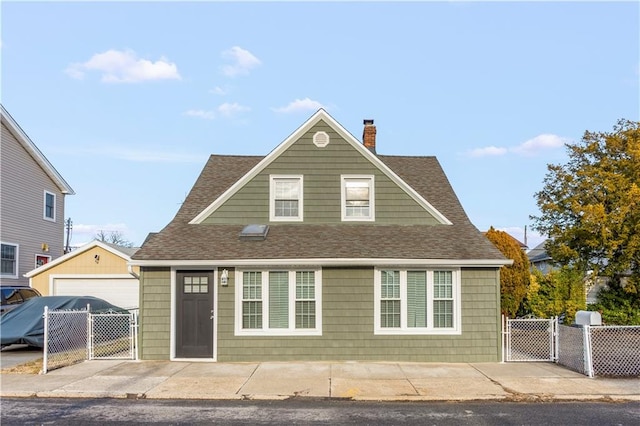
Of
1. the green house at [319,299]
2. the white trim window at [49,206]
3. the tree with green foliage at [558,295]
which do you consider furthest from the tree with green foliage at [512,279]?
the white trim window at [49,206]

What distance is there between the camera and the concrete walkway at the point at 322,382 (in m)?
9.27

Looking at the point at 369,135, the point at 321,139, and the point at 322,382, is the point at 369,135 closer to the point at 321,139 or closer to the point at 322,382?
the point at 321,139

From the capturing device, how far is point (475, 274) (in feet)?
43.0

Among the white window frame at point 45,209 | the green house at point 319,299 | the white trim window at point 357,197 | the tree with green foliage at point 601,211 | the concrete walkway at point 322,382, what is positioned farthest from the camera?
the white window frame at point 45,209

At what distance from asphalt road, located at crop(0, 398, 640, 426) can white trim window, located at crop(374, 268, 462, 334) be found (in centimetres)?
407

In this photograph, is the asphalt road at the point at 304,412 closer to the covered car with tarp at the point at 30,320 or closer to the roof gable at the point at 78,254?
the covered car with tarp at the point at 30,320

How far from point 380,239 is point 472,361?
3773 mm

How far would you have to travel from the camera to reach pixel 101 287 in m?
20.7

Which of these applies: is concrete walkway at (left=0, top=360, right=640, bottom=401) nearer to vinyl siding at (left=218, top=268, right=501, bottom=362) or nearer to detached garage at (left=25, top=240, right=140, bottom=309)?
vinyl siding at (left=218, top=268, right=501, bottom=362)

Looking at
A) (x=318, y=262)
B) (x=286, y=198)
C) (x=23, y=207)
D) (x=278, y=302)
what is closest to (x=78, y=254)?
(x=23, y=207)

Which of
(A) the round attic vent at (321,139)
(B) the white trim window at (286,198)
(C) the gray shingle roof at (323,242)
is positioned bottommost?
(C) the gray shingle roof at (323,242)

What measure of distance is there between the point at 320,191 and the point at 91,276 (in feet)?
37.0

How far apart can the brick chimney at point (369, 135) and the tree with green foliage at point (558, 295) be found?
25.5 feet

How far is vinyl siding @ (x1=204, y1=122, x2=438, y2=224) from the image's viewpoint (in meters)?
14.7
